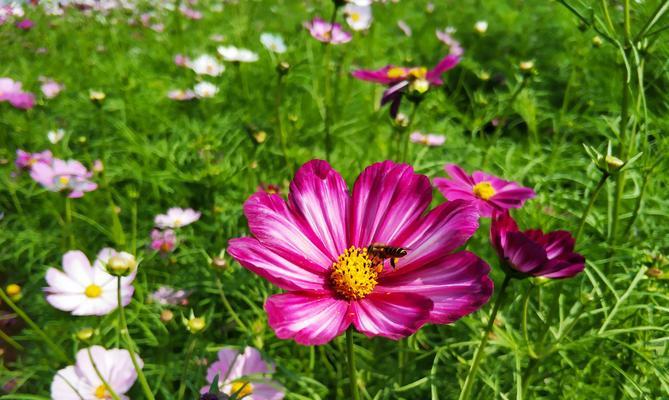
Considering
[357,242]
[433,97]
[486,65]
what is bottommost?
[486,65]

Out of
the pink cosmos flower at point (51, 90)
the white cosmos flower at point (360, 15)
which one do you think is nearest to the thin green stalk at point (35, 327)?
the pink cosmos flower at point (51, 90)

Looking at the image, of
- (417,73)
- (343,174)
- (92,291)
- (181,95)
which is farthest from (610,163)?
(181,95)

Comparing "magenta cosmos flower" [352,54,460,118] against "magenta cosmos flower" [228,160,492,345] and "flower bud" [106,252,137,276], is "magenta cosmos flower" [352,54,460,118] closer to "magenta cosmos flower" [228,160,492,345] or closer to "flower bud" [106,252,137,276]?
"magenta cosmos flower" [228,160,492,345]

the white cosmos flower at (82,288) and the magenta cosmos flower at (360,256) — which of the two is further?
the white cosmos flower at (82,288)

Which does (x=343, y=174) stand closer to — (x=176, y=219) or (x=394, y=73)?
(x=394, y=73)

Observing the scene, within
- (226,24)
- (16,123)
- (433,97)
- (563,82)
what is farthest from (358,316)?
(226,24)

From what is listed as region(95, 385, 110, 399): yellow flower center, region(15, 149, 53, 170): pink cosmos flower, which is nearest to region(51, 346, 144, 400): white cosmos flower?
region(95, 385, 110, 399): yellow flower center

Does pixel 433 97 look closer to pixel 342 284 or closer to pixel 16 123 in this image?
pixel 342 284

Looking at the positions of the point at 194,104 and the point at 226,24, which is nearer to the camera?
the point at 194,104

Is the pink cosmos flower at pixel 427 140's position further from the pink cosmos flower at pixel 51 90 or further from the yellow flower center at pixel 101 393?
the pink cosmos flower at pixel 51 90
